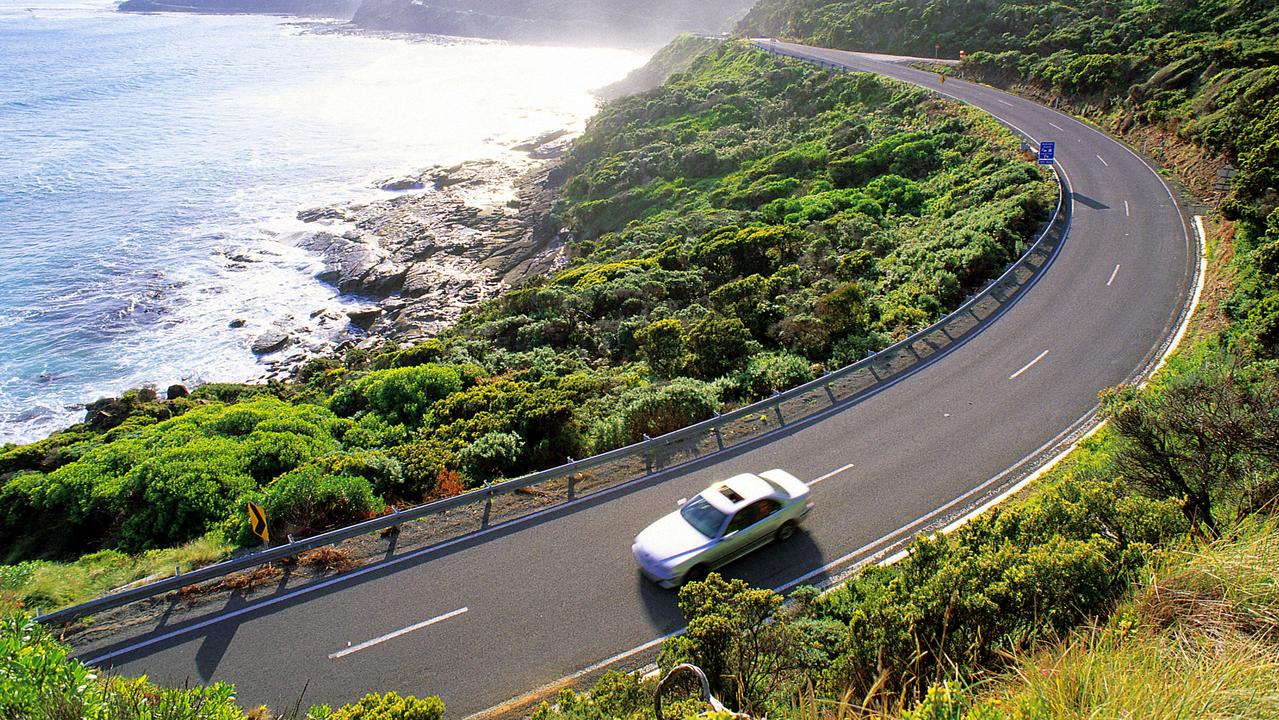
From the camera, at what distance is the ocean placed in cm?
3384

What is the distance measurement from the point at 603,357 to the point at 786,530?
11.1 meters

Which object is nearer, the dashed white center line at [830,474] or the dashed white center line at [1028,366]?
the dashed white center line at [830,474]

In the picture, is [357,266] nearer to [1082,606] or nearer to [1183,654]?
[1082,606]

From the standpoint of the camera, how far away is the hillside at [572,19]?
133000mm

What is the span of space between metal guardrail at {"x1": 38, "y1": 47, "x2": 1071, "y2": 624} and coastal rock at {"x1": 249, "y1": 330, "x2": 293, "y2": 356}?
83.0 feet

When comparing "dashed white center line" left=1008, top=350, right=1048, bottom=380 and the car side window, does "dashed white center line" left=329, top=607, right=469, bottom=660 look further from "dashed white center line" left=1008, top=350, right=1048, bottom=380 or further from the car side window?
"dashed white center line" left=1008, top=350, right=1048, bottom=380

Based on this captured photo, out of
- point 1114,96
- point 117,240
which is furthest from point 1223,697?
point 117,240

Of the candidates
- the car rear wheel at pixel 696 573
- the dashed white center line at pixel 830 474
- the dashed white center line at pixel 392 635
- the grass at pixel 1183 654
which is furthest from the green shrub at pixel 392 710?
Answer: the dashed white center line at pixel 830 474

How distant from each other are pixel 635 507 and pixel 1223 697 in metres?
9.45

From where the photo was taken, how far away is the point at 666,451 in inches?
559

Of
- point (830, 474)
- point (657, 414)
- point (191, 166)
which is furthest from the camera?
point (191, 166)

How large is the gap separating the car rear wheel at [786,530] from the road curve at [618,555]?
142 mm

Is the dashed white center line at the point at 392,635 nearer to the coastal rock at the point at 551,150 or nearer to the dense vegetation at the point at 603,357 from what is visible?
the dense vegetation at the point at 603,357

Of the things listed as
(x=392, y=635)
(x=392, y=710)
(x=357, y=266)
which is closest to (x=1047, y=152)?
(x=392, y=635)
